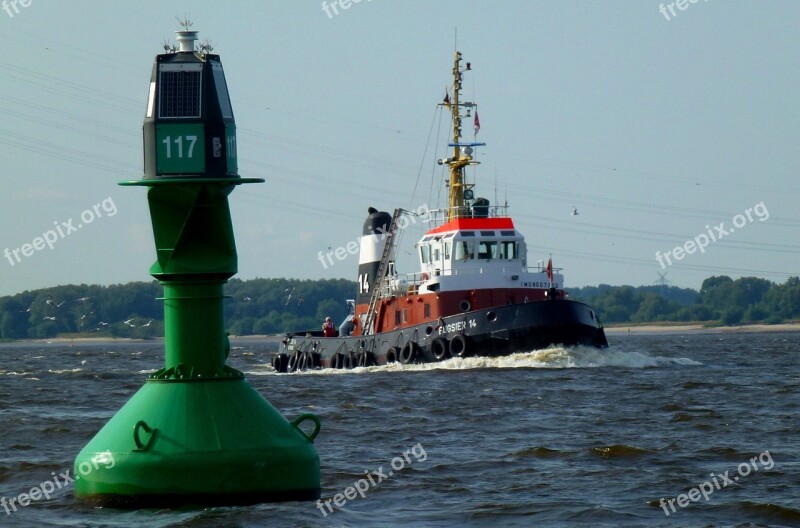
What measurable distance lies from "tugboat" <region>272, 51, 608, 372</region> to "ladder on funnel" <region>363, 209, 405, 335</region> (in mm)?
30

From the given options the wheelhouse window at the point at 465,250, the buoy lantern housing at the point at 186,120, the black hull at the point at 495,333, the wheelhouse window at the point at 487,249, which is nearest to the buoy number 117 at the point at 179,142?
the buoy lantern housing at the point at 186,120

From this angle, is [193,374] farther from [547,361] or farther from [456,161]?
[456,161]

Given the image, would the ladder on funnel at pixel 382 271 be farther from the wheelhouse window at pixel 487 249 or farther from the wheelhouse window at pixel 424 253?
the wheelhouse window at pixel 487 249

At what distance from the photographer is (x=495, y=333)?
34.7 meters

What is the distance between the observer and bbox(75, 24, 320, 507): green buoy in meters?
Result: 8.39

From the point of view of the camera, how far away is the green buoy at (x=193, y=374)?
27.5 feet

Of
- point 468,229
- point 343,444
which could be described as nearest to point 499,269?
point 468,229

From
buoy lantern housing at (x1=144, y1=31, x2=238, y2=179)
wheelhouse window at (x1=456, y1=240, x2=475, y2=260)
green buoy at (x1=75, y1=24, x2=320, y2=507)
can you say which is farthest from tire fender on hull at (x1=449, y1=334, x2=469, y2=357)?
buoy lantern housing at (x1=144, y1=31, x2=238, y2=179)

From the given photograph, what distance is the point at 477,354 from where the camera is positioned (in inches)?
1380

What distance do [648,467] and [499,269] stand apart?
22997 millimetres

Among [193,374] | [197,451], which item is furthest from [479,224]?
[197,451]

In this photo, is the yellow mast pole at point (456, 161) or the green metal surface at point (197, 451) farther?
the yellow mast pole at point (456, 161)

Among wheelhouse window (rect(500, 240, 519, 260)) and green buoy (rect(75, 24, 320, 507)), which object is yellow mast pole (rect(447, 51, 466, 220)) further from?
green buoy (rect(75, 24, 320, 507))

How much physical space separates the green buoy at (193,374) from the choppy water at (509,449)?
0.24 metres
